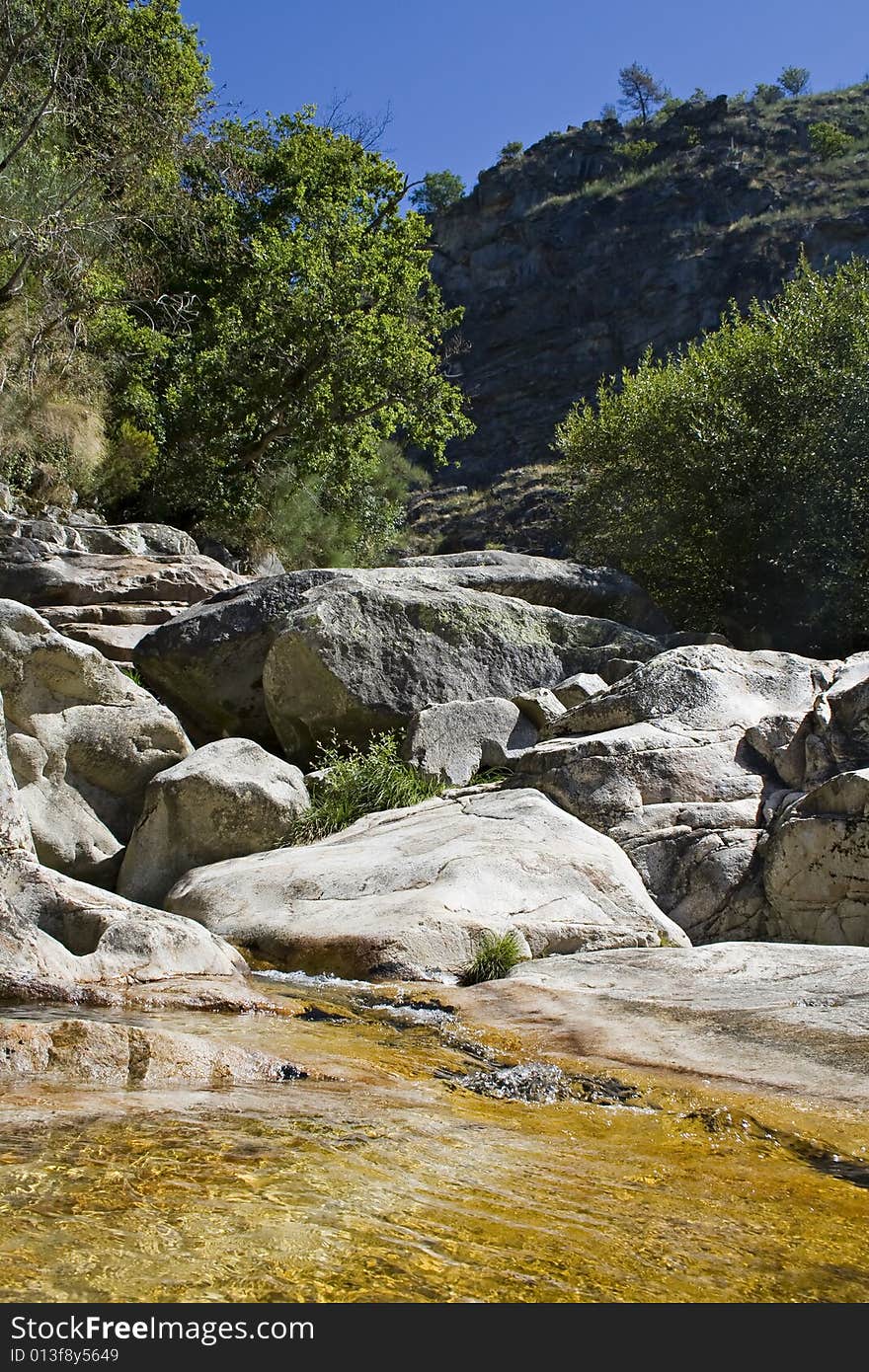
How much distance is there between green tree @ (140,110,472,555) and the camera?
68.6 feet

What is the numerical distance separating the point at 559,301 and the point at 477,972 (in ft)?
196

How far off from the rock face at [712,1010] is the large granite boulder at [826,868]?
163 cm

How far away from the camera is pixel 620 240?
61469mm

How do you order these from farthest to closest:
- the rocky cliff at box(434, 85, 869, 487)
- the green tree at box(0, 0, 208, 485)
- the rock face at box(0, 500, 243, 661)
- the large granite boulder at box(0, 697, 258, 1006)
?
1. the rocky cliff at box(434, 85, 869, 487)
2. the green tree at box(0, 0, 208, 485)
3. the rock face at box(0, 500, 243, 661)
4. the large granite boulder at box(0, 697, 258, 1006)

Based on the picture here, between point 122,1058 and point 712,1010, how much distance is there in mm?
2695

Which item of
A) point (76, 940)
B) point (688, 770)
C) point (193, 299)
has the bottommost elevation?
point (76, 940)

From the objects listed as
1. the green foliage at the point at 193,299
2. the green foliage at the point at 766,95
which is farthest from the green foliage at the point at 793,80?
the green foliage at the point at 193,299

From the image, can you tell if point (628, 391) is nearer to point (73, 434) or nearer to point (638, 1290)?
point (73, 434)

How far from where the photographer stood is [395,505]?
98.0 feet

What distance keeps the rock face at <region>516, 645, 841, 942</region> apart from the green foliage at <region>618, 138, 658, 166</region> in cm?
6365

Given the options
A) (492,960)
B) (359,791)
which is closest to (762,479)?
(359,791)

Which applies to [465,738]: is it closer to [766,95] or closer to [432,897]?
[432,897]

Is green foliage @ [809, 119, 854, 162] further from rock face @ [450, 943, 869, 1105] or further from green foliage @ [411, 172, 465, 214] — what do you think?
rock face @ [450, 943, 869, 1105]

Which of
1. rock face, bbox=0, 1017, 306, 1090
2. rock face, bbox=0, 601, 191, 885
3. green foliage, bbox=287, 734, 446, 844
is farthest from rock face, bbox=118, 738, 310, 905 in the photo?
rock face, bbox=0, 1017, 306, 1090
